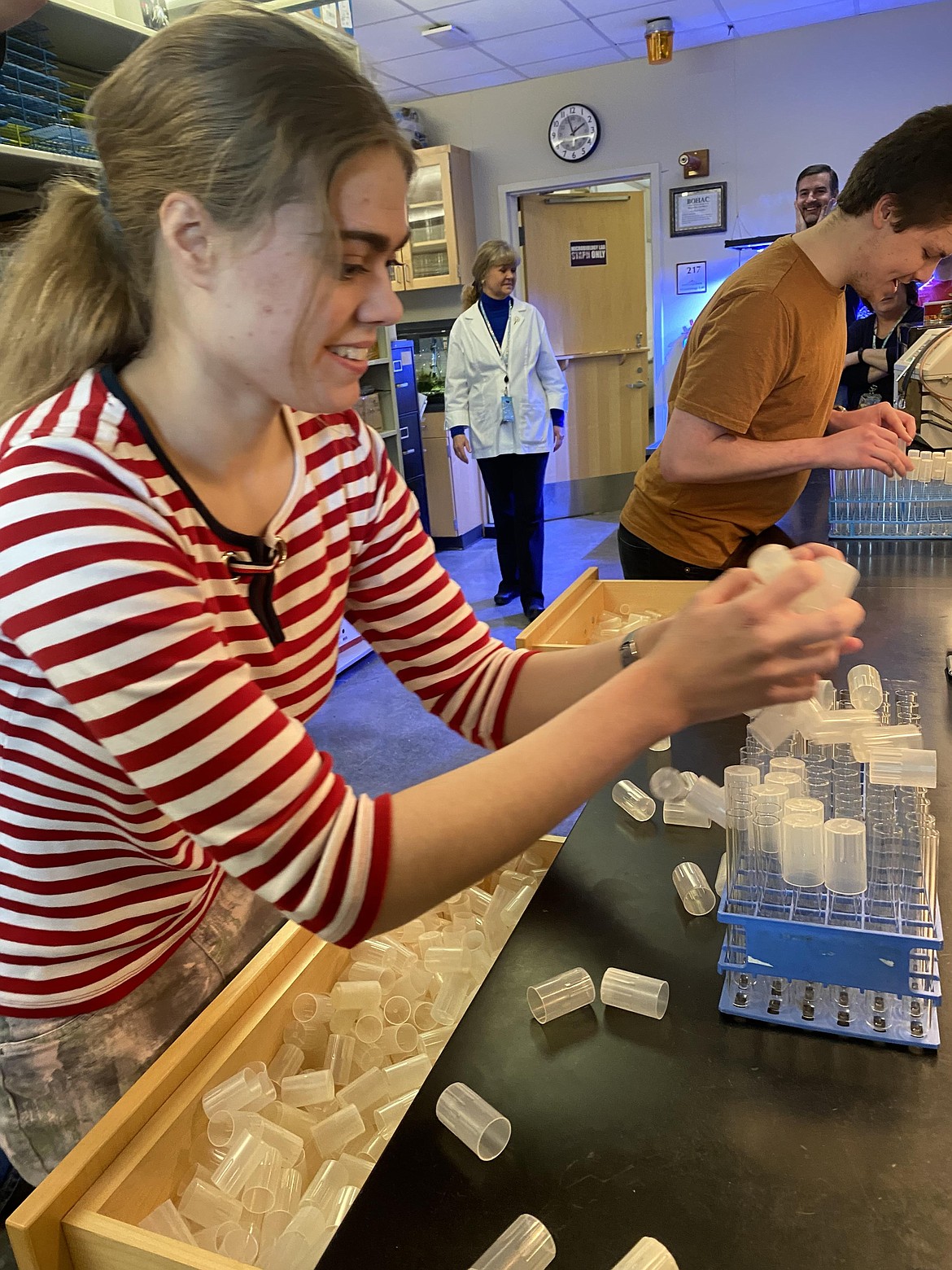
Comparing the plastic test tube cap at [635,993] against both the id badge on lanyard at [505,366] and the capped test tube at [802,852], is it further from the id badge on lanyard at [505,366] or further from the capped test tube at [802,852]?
the id badge on lanyard at [505,366]

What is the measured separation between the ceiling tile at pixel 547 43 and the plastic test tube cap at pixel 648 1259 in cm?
606

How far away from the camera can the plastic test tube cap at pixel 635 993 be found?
833mm

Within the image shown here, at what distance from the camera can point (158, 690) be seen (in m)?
0.64

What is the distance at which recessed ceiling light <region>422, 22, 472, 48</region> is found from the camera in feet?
17.0

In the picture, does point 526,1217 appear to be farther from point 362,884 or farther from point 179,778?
point 179,778

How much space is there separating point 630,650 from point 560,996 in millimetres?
367

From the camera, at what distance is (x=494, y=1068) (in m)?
0.79

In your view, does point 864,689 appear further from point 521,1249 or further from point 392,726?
point 392,726

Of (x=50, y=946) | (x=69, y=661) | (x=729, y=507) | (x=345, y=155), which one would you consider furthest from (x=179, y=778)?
(x=729, y=507)

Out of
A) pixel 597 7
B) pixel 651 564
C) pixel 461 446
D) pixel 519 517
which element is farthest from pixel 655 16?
pixel 651 564

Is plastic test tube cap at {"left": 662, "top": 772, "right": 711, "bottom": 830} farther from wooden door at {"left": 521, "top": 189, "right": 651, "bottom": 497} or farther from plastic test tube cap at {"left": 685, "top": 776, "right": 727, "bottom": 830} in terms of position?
wooden door at {"left": 521, "top": 189, "right": 651, "bottom": 497}

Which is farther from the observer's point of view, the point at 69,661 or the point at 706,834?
the point at 706,834

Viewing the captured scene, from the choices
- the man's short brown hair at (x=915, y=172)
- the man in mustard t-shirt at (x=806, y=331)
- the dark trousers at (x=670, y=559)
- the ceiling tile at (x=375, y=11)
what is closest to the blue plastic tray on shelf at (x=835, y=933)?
the man in mustard t-shirt at (x=806, y=331)

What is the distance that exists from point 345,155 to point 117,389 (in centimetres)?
27
